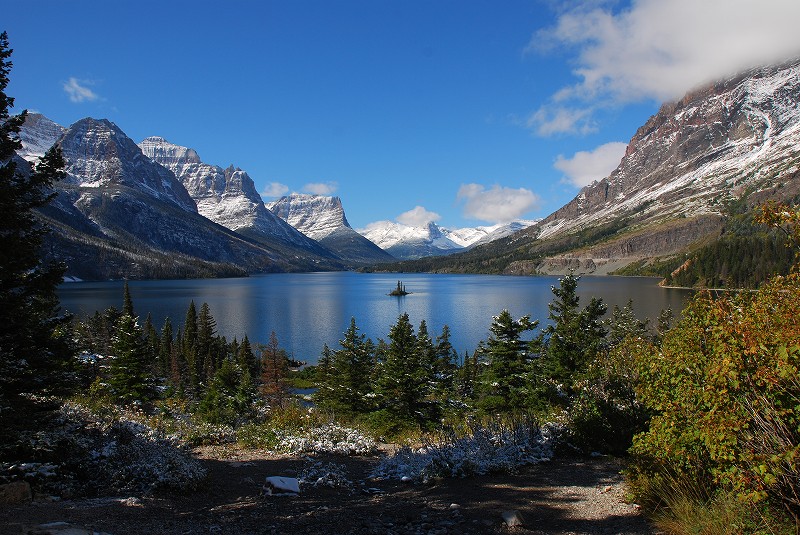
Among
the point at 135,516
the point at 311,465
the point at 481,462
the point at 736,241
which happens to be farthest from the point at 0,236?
the point at 736,241

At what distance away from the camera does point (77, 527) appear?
7715 millimetres

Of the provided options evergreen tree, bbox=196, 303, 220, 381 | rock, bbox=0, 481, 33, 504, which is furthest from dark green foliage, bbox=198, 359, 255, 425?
evergreen tree, bbox=196, 303, 220, 381

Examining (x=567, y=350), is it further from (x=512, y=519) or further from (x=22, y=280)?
(x=22, y=280)

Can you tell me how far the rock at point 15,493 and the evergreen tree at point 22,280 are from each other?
9.49 feet

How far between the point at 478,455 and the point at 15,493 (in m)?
10.9

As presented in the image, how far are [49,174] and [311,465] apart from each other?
447 inches

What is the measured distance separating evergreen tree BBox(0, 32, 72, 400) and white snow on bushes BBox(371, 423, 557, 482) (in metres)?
9.62

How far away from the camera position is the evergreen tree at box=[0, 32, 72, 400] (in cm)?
1155

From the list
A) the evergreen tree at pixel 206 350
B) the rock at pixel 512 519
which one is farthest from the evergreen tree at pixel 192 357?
the rock at pixel 512 519

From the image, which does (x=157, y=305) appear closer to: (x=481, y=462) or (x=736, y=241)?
(x=481, y=462)

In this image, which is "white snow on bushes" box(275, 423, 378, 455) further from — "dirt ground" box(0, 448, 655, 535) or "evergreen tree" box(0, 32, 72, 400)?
"evergreen tree" box(0, 32, 72, 400)

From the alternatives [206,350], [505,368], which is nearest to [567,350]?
[505,368]

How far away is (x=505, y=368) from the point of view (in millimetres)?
31484

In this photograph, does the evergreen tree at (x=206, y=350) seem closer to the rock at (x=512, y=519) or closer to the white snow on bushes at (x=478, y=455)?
the white snow on bushes at (x=478, y=455)
